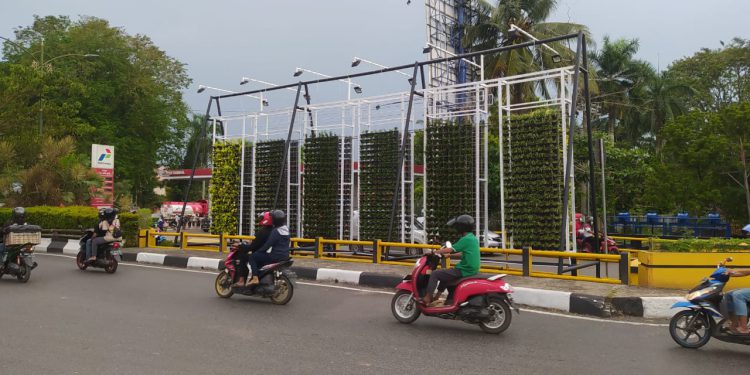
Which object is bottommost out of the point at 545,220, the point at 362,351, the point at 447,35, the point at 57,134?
the point at 362,351

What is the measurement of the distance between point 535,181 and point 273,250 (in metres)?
6.12

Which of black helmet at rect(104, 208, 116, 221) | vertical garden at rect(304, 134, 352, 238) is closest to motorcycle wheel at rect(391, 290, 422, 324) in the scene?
black helmet at rect(104, 208, 116, 221)

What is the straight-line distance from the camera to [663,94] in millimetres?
42438

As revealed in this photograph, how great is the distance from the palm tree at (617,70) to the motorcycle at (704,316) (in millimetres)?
36712

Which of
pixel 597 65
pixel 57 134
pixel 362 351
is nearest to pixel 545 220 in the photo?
pixel 362 351

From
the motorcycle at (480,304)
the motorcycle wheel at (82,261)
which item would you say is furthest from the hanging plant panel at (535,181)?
the motorcycle wheel at (82,261)

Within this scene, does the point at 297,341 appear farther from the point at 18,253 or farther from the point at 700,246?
the point at 18,253

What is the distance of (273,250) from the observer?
9273mm

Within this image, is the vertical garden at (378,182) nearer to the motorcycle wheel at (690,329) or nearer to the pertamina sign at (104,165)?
the motorcycle wheel at (690,329)

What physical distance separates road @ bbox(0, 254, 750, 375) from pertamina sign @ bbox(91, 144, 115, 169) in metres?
17.3

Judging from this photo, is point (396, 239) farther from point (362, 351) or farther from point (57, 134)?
point (57, 134)

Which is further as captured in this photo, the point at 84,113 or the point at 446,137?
the point at 84,113

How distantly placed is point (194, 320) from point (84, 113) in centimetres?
3461

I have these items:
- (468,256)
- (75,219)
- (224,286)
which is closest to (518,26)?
(75,219)
